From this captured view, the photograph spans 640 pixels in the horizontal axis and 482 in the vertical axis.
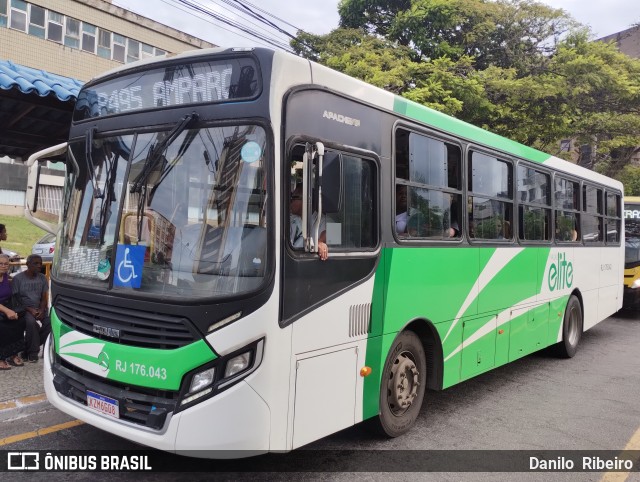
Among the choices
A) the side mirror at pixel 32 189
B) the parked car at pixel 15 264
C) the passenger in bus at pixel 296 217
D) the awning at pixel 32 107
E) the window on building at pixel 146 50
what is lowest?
the parked car at pixel 15 264

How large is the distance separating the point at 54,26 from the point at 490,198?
26856 millimetres

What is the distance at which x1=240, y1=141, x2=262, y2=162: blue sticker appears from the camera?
3381 mm

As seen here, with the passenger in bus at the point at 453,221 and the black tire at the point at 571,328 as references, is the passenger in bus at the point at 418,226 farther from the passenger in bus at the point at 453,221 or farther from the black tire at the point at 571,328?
the black tire at the point at 571,328

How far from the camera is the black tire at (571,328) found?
8.13 metres

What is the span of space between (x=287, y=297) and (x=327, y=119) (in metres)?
1.30

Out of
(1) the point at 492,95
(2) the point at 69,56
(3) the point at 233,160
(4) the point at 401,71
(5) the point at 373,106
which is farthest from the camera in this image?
(2) the point at 69,56

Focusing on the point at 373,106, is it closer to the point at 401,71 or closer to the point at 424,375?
the point at 424,375

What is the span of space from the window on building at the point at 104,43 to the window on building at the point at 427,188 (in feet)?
90.2

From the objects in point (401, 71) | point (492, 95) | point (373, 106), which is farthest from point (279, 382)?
point (492, 95)

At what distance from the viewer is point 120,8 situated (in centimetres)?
2834

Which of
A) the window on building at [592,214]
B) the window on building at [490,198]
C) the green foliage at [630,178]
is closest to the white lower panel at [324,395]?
the window on building at [490,198]

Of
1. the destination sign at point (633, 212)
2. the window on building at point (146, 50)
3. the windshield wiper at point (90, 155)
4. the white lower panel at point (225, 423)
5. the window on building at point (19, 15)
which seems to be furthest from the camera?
the window on building at point (146, 50)

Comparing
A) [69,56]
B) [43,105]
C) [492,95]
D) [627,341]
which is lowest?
[627,341]

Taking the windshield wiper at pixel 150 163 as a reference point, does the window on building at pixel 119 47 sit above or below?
above
